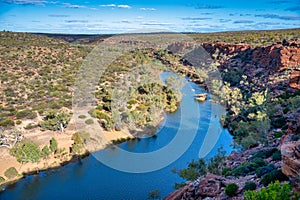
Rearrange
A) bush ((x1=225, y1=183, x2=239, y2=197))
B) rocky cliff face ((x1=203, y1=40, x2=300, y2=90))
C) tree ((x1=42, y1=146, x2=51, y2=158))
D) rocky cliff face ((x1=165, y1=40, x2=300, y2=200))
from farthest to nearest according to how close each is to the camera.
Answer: rocky cliff face ((x1=203, y1=40, x2=300, y2=90)) → tree ((x1=42, y1=146, x2=51, y2=158)) → bush ((x1=225, y1=183, x2=239, y2=197)) → rocky cliff face ((x1=165, y1=40, x2=300, y2=200))

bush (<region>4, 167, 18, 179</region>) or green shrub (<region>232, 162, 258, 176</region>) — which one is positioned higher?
green shrub (<region>232, 162, 258, 176</region>)

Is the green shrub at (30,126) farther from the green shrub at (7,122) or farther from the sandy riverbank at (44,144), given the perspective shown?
the green shrub at (7,122)

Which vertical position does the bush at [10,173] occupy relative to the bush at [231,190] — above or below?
below

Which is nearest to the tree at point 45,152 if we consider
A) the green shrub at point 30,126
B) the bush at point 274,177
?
the green shrub at point 30,126

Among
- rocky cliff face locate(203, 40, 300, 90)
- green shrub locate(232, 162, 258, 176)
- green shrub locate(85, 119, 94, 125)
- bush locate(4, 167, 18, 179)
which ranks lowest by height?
bush locate(4, 167, 18, 179)

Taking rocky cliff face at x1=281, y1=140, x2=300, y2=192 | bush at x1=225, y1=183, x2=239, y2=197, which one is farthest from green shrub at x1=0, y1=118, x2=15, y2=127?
rocky cliff face at x1=281, y1=140, x2=300, y2=192

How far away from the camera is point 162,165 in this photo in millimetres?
31734

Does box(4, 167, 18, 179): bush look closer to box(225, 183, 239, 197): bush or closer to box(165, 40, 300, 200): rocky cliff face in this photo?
box(165, 40, 300, 200): rocky cliff face

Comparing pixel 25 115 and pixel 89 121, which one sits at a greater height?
pixel 25 115

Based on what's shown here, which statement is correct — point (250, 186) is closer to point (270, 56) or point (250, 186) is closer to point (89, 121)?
point (89, 121)

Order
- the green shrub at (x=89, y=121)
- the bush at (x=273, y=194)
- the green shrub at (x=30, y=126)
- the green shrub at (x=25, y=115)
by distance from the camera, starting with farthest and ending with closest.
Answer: the green shrub at (x=25, y=115)
the green shrub at (x=89, y=121)
the green shrub at (x=30, y=126)
the bush at (x=273, y=194)

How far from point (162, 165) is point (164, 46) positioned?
87.0 m

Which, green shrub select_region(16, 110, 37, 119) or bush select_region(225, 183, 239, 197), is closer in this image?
bush select_region(225, 183, 239, 197)

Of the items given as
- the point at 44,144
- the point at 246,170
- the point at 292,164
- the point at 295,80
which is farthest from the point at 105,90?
the point at 292,164
